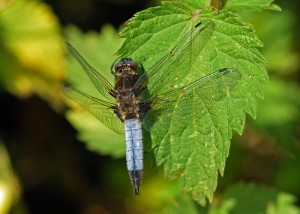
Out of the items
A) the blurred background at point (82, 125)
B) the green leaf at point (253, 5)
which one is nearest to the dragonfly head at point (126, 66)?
the green leaf at point (253, 5)

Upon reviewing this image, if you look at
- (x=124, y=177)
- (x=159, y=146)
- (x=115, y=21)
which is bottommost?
(x=124, y=177)

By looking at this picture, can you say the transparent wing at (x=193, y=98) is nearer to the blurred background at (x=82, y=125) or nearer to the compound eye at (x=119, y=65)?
the compound eye at (x=119, y=65)

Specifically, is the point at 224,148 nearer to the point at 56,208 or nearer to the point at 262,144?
the point at 262,144

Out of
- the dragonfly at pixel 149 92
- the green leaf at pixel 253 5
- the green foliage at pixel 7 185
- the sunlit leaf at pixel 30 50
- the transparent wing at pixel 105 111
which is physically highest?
the green leaf at pixel 253 5

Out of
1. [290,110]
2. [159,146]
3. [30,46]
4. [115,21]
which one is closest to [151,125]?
[159,146]

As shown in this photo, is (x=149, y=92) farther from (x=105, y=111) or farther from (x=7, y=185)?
(x=7, y=185)

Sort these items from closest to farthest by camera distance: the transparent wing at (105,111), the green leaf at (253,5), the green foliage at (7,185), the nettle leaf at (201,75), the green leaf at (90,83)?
the nettle leaf at (201,75) → the green leaf at (253,5) → the transparent wing at (105,111) → the green leaf at (90,83) → the green foliage at (7,185)

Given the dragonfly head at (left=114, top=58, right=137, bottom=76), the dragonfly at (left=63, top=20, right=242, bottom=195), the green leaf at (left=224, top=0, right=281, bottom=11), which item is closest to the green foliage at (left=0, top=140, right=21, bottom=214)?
the dragonfly at (left=63, top=20, right=242, bottom=195)

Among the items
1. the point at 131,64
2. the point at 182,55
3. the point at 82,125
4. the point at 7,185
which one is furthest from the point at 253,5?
the point at 7,185
